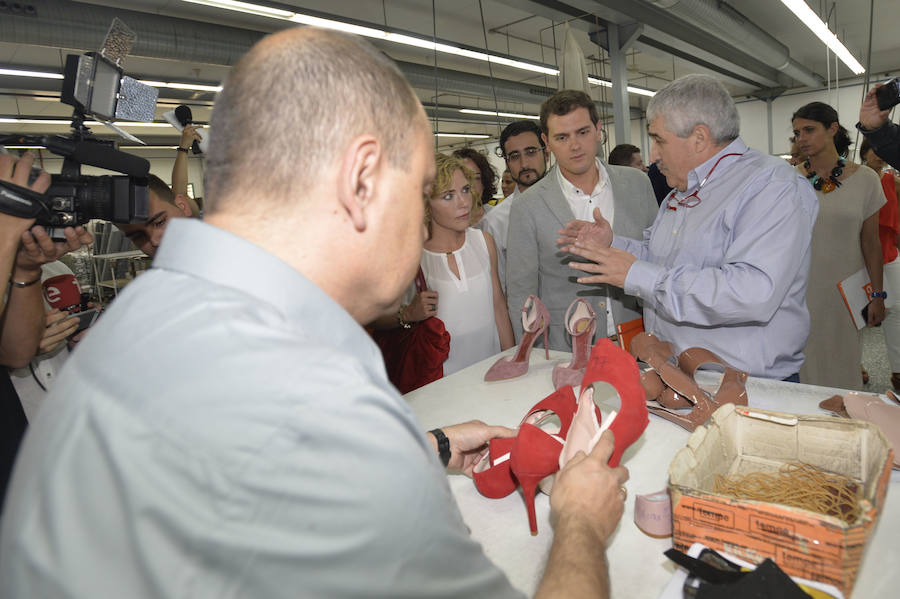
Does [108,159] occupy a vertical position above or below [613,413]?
above

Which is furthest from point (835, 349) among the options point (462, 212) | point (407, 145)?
point (407, 145)

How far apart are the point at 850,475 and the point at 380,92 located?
1274 mm

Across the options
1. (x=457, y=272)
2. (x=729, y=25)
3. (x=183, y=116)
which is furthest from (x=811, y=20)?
(x=183, y=116)

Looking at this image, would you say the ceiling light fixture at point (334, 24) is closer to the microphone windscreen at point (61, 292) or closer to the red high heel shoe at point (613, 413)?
the microphone windscreen at point (61, 292)

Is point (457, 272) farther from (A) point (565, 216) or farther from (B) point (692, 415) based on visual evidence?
(B) point (692, 415)

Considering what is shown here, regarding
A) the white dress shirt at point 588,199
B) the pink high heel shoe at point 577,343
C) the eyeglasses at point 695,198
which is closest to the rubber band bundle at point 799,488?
the pink high heel shoe at point 577,343

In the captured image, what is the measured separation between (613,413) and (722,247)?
1131mm

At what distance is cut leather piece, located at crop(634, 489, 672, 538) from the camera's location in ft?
3.57

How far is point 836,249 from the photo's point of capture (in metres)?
3.65

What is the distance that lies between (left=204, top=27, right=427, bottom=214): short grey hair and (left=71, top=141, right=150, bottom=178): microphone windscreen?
1.05 m

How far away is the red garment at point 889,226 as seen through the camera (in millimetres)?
3664

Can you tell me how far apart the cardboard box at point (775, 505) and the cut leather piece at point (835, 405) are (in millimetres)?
385

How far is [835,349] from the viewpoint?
144 inches

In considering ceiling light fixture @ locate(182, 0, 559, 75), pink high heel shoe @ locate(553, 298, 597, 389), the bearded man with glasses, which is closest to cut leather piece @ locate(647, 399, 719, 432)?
pink high heel shoe @ locate(553, 298, 597, 389)
